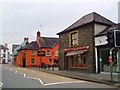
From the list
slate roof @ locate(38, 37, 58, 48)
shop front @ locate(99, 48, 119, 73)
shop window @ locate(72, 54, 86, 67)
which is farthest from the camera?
slate roof @ locate(38, 37, 58, 48)

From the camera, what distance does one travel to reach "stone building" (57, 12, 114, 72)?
28.0 meters

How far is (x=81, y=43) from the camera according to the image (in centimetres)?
3020

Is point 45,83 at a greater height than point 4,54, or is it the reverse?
point 4,54

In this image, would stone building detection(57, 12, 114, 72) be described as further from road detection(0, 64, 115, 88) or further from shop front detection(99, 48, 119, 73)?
road detection(0, 64, 115, 88)

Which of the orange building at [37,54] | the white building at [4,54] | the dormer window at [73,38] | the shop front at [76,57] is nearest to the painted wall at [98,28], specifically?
the shop front at [76,57]

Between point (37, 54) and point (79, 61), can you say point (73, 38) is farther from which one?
point (37, 54)

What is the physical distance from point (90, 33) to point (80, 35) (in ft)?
7.85

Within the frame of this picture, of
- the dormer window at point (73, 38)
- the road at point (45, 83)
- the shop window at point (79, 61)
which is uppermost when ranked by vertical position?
the dormer window at point (73, 38)

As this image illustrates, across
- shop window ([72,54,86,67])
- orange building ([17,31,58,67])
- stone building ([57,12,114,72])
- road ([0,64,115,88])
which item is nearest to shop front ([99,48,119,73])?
stone building ([57,12,114,72])

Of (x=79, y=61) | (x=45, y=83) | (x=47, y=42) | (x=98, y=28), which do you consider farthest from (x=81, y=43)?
(x=47, y=42)

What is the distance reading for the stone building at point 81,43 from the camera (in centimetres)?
2800

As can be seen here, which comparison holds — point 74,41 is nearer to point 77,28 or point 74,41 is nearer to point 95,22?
point 77,28

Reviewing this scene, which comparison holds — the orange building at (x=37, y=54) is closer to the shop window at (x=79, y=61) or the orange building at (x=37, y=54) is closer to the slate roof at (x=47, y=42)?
the slate roof at (x=47, y=42)

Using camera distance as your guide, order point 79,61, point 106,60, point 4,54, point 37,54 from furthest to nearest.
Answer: point 4,54, point 37,54, point 79,61, point 106,60
